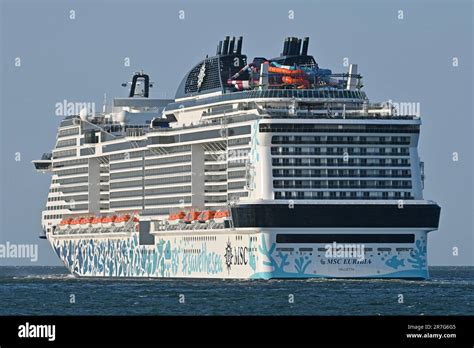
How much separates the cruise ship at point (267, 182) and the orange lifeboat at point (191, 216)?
9cm

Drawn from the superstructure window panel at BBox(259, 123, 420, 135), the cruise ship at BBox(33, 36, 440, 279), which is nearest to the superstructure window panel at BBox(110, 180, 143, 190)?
the cruise ship at BBox(33, 36, 440, 279)

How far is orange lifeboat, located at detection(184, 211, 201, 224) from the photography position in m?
105

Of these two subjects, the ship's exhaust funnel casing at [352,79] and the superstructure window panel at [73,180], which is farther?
the superstructure window panel at [73,180]

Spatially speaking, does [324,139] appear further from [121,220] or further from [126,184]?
[126,184]

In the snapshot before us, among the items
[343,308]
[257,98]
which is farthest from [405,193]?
[343,308]

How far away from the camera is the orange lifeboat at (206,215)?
10219cm

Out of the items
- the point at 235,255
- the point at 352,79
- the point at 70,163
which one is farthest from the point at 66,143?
the point at 235,255

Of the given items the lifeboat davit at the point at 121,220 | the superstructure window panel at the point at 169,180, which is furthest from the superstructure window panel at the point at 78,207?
the superstructure window panel at the point at 169,180

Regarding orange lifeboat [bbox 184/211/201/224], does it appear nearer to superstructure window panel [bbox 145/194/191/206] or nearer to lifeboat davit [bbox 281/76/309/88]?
superstructure window panel [bbox 145/194/191/206]

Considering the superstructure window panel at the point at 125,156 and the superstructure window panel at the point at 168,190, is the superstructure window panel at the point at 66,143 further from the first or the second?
the superstructure window panel at the point at 168,190

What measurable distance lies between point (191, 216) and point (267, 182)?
1226 cm
